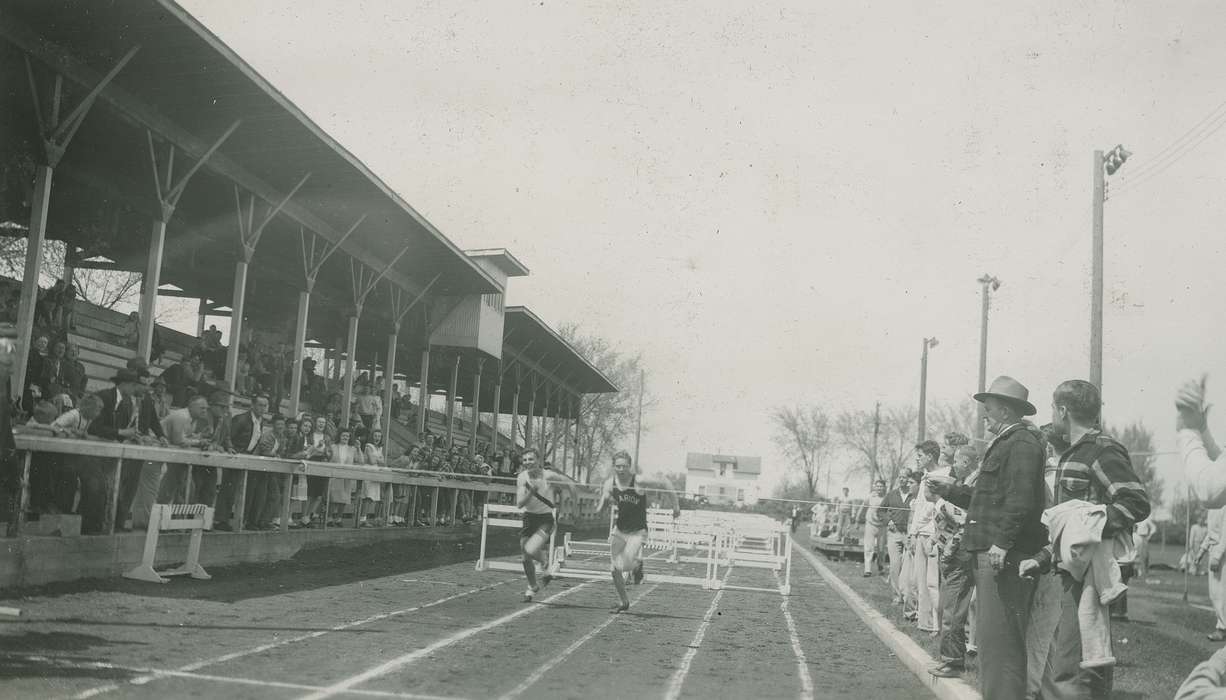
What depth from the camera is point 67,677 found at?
Result: 21.0ft

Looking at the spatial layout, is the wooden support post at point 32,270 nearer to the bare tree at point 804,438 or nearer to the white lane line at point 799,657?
the white lane line at point 799,657

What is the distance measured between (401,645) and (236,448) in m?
7.67

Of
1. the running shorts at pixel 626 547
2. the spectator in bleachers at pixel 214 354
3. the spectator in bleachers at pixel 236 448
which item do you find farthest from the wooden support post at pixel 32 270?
the spectator in bleachers at pixel 214 354

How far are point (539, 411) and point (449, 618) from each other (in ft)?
140

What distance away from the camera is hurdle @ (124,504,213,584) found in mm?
11508

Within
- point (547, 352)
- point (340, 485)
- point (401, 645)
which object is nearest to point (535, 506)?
point (401, 645)

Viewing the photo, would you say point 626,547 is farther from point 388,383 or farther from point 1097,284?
point 388,383

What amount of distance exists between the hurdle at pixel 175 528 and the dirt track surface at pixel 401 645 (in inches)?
8.4

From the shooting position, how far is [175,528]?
39.3 feet

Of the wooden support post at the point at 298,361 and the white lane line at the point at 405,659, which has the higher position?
the wooden support post at the point at 298,361

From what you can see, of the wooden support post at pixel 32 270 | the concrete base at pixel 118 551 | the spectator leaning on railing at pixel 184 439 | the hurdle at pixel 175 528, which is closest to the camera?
the concrete base at pixel 118 551

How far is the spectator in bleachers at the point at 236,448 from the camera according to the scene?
1475cm

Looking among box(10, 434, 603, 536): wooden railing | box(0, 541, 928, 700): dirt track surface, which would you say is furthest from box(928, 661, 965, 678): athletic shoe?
box(10, 434, 603, 536): wooden railing

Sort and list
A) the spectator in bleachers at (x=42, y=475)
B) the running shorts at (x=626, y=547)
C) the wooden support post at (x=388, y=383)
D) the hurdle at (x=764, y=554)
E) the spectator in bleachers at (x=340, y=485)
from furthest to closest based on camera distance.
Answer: the wooden support post at (x=388, y=383) < the spectator in bleachers at (x=340, y=485) < the hurdle at (x=764, y=554) < the running shorts at (x=626, y=547) < the spectator in bleachers at (x=42, y=475)
